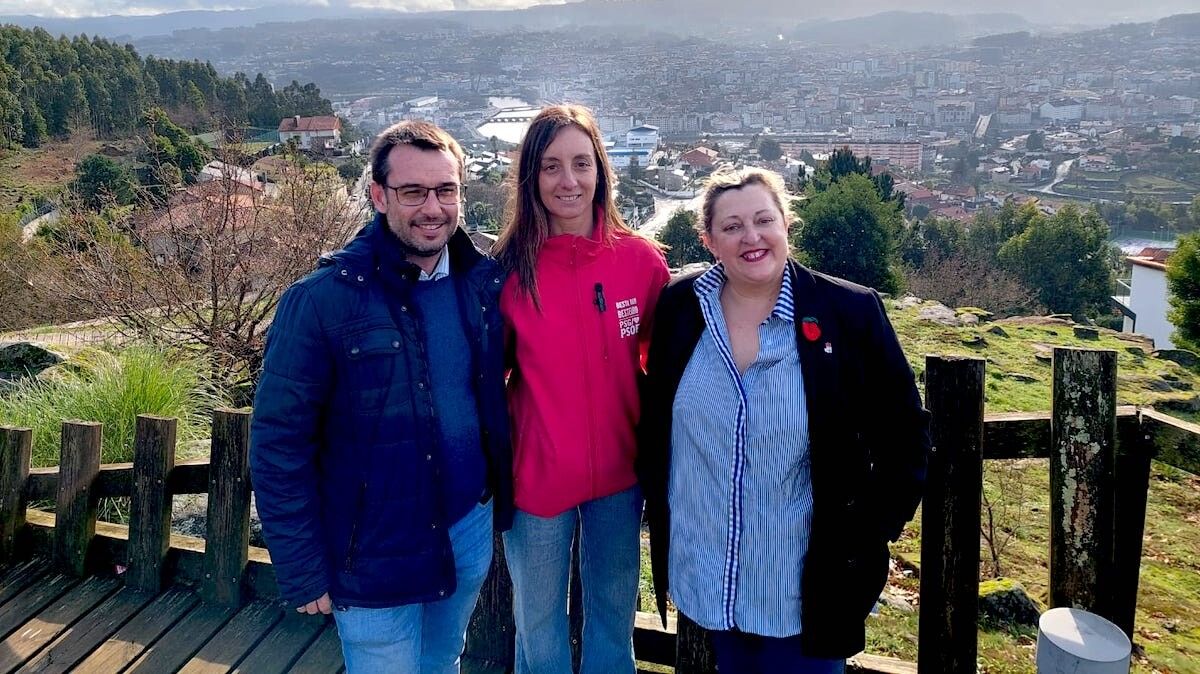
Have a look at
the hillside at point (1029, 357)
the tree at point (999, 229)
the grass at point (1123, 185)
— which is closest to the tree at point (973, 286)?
the tree at point (999, 229)

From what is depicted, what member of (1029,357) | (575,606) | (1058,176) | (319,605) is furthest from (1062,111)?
(319,605)

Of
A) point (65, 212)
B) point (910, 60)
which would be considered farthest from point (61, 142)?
point (910, 60)

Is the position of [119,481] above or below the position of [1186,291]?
above

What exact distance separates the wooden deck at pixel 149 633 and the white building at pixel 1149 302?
2618cm

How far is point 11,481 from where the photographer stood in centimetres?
313

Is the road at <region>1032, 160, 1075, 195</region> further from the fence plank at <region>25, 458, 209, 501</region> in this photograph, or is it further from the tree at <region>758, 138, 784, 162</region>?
the fence plank at <region>25, 458, 209, 501</region>

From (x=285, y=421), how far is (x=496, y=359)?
20.1 inches

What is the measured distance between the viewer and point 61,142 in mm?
37375

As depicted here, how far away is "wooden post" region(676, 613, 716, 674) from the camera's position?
2.25 meters

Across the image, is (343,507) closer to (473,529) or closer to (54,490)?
(473,529)

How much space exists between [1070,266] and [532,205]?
85.4 ft

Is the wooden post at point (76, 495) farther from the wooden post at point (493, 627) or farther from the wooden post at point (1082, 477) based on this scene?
the wooden post at point (1082, 477)

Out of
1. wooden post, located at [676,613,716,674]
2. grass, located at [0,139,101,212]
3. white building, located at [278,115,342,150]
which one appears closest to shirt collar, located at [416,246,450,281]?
wooden post, located at [676,613,716,674]

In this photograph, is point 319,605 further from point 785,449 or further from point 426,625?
point 785,449
